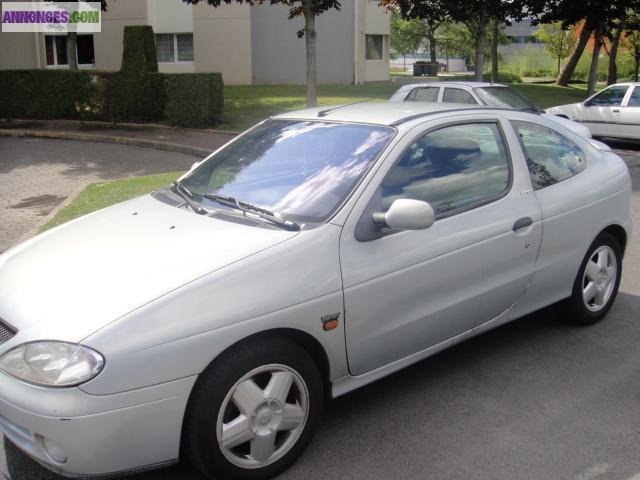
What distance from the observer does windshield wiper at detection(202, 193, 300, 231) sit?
136 inches

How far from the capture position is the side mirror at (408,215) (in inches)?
133

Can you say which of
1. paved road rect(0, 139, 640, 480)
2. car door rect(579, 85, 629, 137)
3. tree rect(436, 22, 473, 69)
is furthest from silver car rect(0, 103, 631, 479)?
tree rect(436, 22, 473, 69)

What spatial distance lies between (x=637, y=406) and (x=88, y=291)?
9.76 feet

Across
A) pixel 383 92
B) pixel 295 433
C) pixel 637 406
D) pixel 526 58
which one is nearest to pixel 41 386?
pixel 295 433

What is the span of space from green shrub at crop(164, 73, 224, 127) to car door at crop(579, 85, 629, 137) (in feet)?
28.2

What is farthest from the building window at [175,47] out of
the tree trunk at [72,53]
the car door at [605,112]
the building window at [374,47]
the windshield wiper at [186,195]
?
the windshield wiper at [186,195]

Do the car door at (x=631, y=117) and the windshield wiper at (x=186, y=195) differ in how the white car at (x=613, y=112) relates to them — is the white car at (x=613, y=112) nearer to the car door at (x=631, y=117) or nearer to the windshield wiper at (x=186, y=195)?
the car door at (x=631, y=117)

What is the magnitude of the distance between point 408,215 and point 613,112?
43.3 feet

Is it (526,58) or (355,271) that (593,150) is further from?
(526,58)

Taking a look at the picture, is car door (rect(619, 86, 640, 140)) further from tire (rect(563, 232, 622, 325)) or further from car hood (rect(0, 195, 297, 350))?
car hood (rect(0, 195, 297, 350))

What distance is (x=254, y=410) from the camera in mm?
3055

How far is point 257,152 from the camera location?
170 inches

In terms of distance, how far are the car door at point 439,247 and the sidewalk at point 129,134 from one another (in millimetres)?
10403

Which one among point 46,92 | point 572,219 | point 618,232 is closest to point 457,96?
point 618,232
